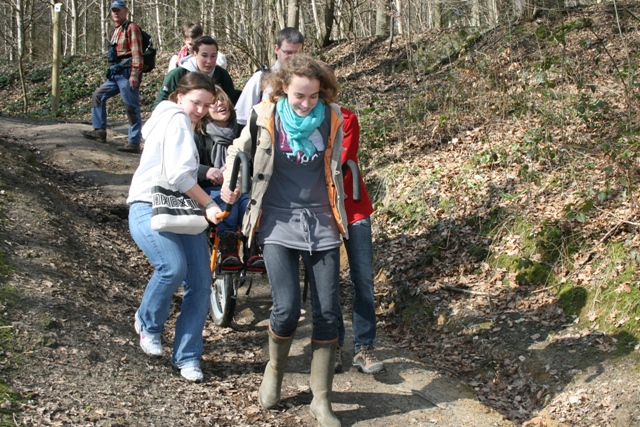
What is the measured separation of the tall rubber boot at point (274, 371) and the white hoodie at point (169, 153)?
1.15 meters

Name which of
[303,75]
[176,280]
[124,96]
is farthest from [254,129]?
[124,96]

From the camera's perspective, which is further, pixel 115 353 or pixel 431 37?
pixel 431 37

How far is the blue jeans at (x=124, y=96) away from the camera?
10.5 m

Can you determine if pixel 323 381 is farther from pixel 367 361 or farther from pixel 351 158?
pixel 351 158

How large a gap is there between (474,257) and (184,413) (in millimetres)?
3870

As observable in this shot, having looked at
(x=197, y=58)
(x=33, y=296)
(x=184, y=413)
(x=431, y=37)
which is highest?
(x=431, y=37)

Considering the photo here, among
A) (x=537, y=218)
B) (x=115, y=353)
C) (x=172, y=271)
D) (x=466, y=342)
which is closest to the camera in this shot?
(x=172, y=271)

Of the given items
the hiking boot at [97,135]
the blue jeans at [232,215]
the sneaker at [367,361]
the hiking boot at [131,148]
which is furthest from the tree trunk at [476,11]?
the sneaker at [367,361]

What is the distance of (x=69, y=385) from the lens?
12.9 feet

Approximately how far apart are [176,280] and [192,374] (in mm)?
724

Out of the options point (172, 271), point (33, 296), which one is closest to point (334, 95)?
point (172, 271)

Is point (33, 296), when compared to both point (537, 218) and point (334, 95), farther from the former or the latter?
point (537, 218)

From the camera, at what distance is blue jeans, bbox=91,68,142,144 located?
10.5 metres

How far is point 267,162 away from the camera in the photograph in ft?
12.9
